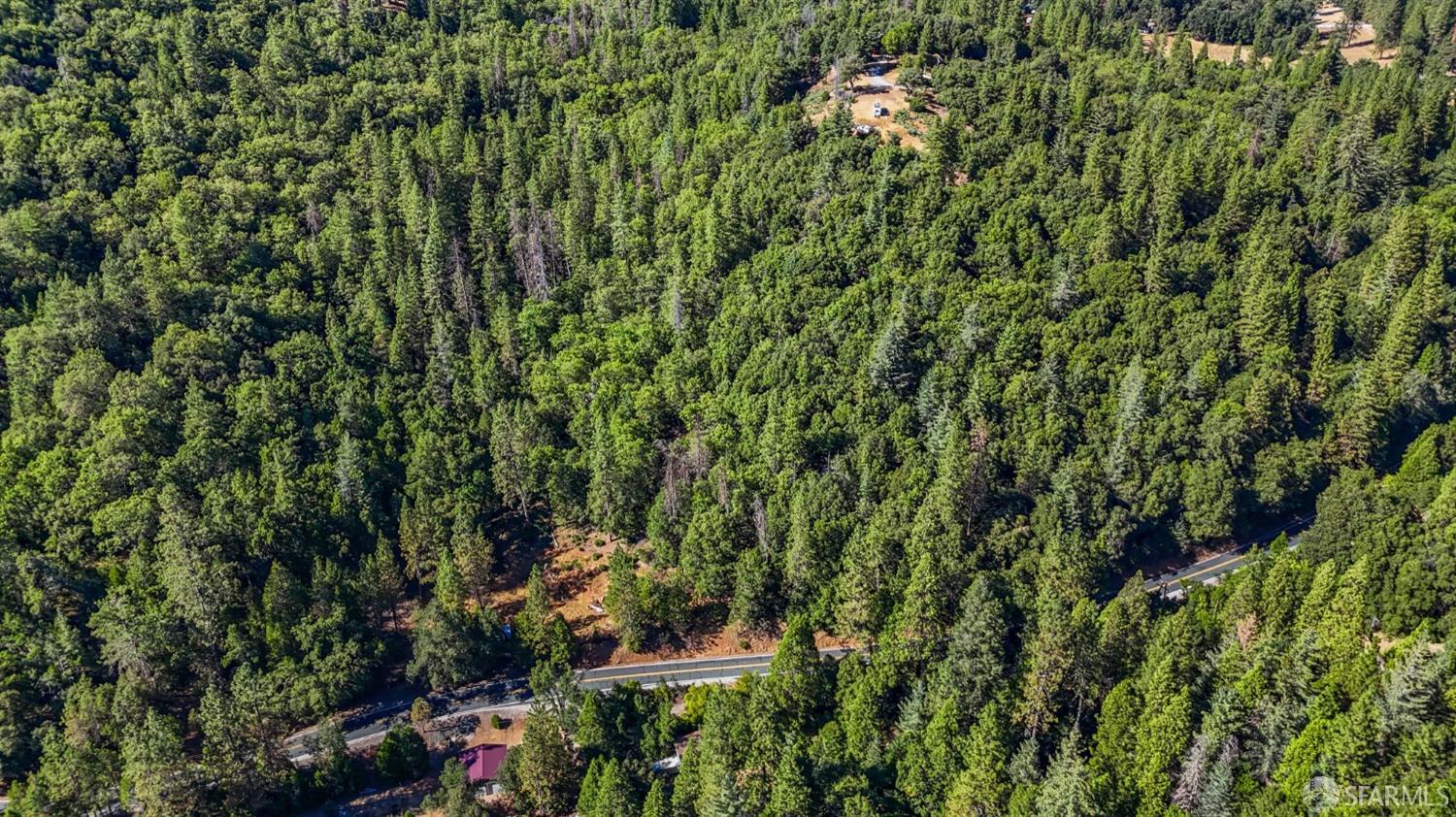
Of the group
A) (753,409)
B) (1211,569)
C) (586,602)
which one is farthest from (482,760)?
(1211,569)

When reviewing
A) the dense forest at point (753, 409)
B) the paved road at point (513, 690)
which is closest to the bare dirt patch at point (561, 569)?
the dense forest at point (753, 409)

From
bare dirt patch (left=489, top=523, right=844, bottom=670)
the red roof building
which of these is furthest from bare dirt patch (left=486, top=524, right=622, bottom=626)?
the red roof building

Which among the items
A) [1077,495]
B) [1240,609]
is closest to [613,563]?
[1077,495]

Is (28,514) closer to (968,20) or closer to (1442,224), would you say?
(968,20)

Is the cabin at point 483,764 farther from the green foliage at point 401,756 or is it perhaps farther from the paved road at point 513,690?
the paved road at point 513,690

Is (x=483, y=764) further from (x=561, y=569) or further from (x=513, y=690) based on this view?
(x=561, y=569)
